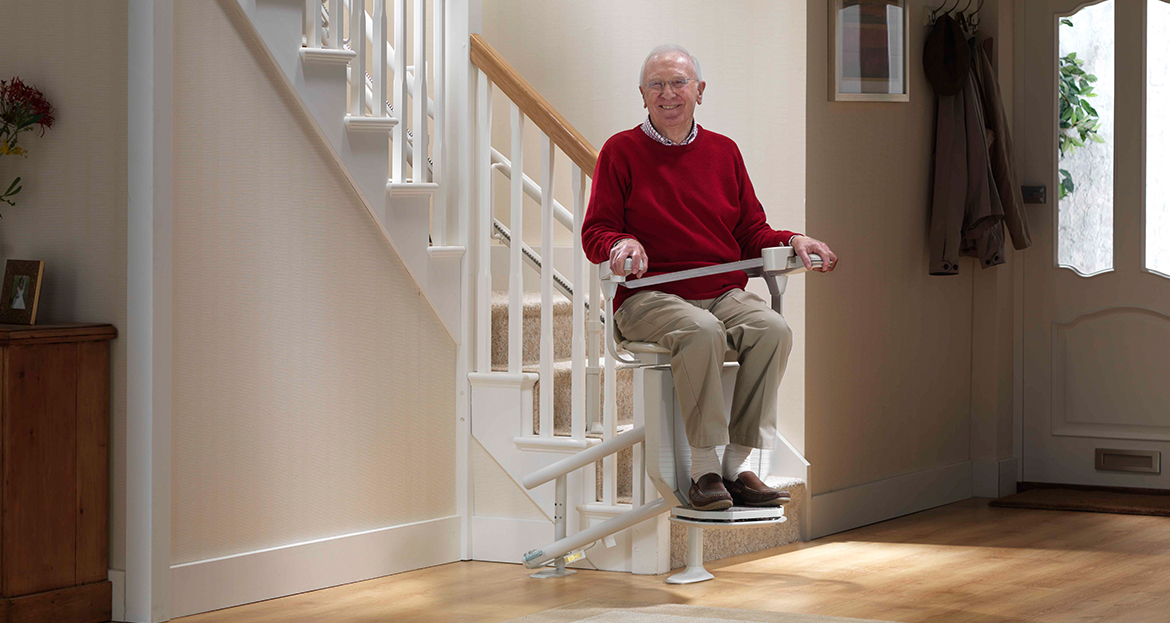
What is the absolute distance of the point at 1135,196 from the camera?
199 inches

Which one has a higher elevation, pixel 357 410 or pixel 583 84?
pixel 583 84

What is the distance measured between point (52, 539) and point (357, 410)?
0.89m

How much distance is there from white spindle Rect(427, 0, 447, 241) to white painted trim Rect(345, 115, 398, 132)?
0.98 ft

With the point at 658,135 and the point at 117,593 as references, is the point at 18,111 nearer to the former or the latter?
the point at 117,593

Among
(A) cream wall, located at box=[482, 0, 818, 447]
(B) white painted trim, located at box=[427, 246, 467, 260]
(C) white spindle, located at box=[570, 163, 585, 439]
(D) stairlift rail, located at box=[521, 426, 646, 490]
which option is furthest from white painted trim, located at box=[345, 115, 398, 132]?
(A) cream wall, located at box=[482, 0, 818, 447]

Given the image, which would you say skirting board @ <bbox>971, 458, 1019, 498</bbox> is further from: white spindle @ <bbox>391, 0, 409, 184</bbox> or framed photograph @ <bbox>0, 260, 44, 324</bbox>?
framed photograph @ <bbox>0, 260, 44, 324</bbox>

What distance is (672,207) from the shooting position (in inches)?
130

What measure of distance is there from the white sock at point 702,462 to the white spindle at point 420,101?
120cm

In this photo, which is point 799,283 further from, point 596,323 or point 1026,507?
point 1026,507

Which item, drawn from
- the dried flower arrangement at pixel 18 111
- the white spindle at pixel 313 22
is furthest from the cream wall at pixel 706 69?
the dried flower arrangement at pixel 18 111

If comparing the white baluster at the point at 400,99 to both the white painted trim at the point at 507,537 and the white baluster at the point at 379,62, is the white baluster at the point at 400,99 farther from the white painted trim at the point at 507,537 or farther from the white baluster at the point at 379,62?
the white painted trim at the point at 507,537

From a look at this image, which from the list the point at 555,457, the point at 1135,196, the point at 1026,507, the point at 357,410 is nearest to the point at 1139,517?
the point at 1026,507

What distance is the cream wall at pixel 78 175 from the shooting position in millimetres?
Answer: 3100

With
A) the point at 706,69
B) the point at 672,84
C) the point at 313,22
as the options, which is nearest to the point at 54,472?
the point at 313,22
